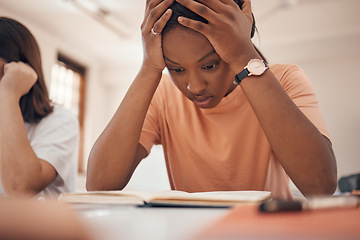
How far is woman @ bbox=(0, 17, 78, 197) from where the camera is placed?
2.94 ft

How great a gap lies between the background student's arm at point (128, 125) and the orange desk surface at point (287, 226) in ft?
1.85

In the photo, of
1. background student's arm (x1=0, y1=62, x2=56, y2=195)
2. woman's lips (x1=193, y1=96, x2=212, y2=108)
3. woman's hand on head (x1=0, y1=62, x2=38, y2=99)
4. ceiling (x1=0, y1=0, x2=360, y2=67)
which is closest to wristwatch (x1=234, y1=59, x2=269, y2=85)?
woman's lips (x1=193, y1=96, x2=212, y2=108)

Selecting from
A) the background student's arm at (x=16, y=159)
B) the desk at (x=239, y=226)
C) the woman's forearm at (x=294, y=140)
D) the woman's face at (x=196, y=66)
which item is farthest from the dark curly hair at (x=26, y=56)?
the desk at (x=239, y=226)

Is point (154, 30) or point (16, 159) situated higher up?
point (154, 30)

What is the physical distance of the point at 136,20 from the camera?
390cm

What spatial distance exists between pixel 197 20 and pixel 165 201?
0.49m

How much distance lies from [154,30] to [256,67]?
11.1 inches

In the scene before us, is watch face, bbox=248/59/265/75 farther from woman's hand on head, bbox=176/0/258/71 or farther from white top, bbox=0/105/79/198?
white top, bbox=0/105/79/198

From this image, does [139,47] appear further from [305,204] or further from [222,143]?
[305,204]

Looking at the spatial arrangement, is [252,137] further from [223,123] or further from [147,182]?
[147,182]

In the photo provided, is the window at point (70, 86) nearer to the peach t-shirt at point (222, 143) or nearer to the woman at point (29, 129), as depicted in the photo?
the woman at point (29, 129)

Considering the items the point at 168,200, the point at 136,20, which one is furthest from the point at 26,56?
the point at 136,20

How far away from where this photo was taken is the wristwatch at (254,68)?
0.68 m

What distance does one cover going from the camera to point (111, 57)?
4.99m
